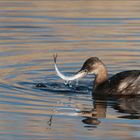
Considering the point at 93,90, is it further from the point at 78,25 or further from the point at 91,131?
the point at 78,25

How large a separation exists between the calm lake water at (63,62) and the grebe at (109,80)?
260 mm

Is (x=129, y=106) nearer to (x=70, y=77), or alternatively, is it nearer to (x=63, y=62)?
(x=70, y=77)

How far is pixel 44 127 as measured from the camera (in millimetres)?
12750

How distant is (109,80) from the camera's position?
15.7 m

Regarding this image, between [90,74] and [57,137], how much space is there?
16.2ft

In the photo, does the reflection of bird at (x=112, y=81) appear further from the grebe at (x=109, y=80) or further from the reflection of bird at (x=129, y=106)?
the reflection of bird at (x=129, y=106)

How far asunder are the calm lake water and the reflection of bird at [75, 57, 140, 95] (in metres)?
0.27

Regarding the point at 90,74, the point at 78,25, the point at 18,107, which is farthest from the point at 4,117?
the point at 78,25

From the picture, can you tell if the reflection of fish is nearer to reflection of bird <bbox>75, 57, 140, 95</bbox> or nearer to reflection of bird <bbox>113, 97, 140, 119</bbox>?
reflection of bird <bbox>75, 57, 140, 95</bbox>

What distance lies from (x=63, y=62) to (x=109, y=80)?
6.37 feet

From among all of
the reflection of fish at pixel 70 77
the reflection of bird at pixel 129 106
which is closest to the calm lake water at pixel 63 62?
the reflection of bird at pixel 129 106

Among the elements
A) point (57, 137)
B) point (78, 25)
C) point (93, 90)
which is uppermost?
point (78, 25)

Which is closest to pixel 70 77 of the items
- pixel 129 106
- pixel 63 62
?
pixel 129 106

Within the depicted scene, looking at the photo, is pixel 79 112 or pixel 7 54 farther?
pixel 7 54
